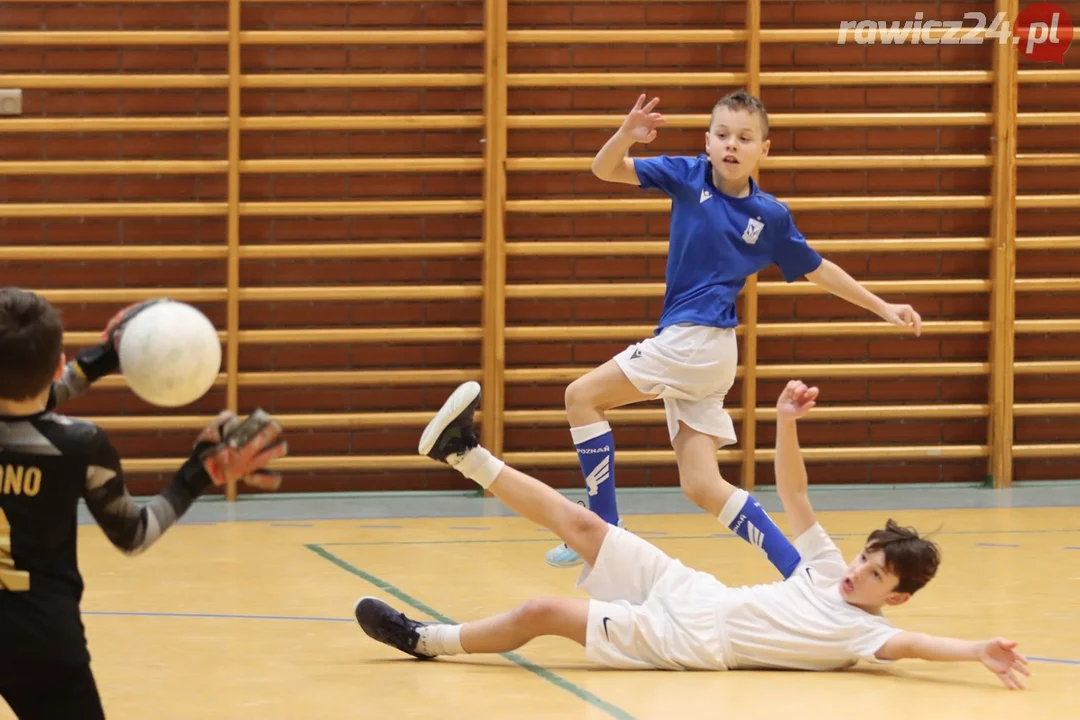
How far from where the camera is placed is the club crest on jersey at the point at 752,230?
543cm

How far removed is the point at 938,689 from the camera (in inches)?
162

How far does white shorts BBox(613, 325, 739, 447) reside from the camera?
17.3 feet

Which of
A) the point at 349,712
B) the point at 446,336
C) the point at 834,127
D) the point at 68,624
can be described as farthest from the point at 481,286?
the point at 68,624

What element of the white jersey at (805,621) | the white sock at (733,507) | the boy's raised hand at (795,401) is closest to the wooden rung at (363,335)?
the white sock at (733,507)

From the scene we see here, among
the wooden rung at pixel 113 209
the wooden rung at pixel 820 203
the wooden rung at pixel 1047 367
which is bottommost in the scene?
the wooden rung at pixel 1047 367

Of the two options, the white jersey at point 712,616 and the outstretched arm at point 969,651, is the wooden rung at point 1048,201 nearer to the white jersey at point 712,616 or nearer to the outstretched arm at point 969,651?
the white jersey at point 712,616

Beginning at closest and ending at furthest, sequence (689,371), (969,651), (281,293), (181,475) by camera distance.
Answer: (181,475) → (969,651) → (689,371) → (281,293)

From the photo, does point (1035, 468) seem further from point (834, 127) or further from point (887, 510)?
point (834, 127)

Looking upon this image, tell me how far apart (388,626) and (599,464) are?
1264 millimetres

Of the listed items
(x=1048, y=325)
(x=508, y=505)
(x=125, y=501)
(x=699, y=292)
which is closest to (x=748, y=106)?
(x=699, y=292)

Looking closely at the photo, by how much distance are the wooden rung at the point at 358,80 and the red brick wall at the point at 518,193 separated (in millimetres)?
93

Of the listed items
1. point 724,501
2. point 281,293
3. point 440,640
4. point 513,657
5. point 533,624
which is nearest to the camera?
point 533,624

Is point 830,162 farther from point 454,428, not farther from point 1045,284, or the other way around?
point 454,428

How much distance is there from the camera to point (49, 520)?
2.84 m
